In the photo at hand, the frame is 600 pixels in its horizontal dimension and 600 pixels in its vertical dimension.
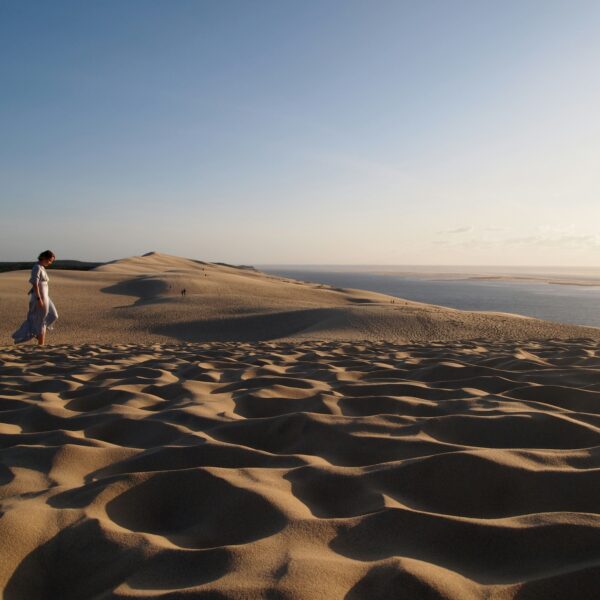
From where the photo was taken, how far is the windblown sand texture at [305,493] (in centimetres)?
124

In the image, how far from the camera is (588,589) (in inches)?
44.6

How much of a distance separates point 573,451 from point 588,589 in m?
0.94

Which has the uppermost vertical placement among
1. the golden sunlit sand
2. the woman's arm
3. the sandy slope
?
the woman's arm

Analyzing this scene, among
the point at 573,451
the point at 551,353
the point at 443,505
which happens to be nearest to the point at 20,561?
the point at 443,505

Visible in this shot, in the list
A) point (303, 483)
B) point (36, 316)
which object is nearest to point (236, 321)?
point (36, 316)

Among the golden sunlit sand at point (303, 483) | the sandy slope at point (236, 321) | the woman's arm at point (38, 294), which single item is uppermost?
the woman's arm at point (38, 294)

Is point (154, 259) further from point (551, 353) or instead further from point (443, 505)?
point (443, 505)

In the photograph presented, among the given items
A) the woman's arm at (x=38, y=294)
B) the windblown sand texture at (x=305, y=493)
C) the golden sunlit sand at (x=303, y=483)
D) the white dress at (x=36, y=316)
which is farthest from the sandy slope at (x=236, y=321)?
the windblown sand texture at (x=305, y=493)

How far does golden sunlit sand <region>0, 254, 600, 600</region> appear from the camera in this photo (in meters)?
1.25

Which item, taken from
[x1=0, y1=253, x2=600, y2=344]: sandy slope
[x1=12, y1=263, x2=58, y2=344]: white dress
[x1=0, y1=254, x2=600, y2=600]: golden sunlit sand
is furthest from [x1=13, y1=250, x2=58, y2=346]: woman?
[x1=0, y1=254, x2=600, y2=600]: golden sunlit sand

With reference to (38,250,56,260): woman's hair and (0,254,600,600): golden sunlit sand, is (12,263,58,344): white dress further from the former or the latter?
(0,254,600,600): golden sunlit sand

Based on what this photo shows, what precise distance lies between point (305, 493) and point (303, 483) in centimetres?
7

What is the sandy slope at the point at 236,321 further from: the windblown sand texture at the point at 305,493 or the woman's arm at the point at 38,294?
the windblown sand texture at the point at 305,493

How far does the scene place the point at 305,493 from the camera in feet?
5.74
